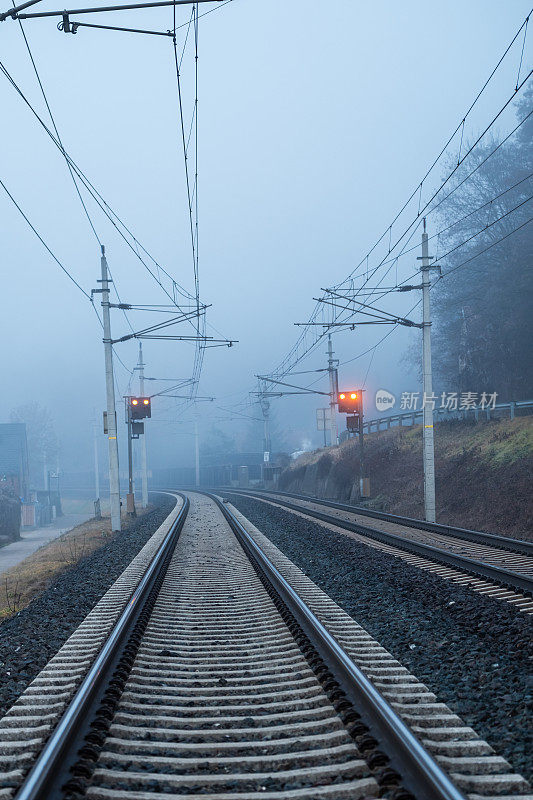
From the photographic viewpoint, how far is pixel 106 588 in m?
11.6

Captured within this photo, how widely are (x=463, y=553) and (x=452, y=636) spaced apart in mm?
6795

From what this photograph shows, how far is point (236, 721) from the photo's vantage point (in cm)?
507

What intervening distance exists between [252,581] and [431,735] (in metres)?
7.30

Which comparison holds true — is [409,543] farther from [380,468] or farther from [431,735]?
[380,468]

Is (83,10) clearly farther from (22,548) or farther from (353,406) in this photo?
(22,548)

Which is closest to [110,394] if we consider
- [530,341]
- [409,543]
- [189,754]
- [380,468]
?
[409,543]

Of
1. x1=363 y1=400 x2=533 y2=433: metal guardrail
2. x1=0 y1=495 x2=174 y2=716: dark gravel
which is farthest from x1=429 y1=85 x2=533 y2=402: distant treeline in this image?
x1=0 y1=495 x2=174 y2=716: dark gravel

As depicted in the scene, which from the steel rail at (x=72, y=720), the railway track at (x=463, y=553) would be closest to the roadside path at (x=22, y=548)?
the railway track at (x=463, y=553)

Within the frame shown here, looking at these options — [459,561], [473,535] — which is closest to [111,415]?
[473,535]

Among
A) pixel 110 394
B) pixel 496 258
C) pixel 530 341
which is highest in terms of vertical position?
pixel 496 258

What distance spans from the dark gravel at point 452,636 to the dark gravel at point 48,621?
3.43 meters

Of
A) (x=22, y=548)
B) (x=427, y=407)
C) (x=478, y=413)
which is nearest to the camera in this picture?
(x=427, y=407)

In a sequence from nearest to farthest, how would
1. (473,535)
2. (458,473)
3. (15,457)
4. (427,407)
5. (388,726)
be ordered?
1. (388,726)
2. (473,535)
3. (427,407)
4. (458,473)
5. (15,457)

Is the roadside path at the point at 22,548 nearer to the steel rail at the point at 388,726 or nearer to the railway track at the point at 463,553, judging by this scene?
the railway track at the point at 463,553
